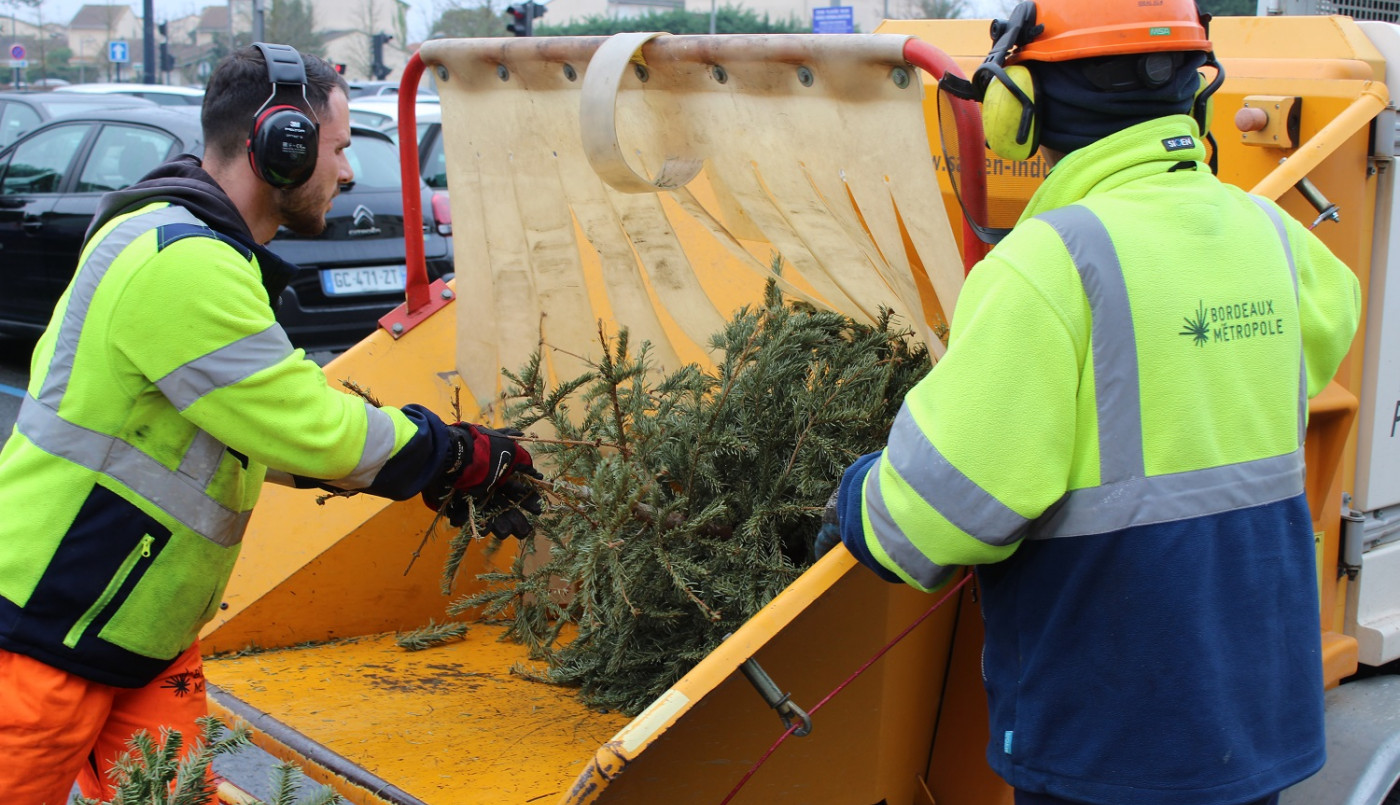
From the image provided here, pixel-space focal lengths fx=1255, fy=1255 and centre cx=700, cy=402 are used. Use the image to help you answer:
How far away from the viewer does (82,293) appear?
7.04 feet

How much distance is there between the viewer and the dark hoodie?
2227 millimetres

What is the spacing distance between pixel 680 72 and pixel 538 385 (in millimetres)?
689

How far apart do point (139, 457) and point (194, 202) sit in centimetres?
46

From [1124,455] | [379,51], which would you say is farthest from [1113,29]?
[379,51]

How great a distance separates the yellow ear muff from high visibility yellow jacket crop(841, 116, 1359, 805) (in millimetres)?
78

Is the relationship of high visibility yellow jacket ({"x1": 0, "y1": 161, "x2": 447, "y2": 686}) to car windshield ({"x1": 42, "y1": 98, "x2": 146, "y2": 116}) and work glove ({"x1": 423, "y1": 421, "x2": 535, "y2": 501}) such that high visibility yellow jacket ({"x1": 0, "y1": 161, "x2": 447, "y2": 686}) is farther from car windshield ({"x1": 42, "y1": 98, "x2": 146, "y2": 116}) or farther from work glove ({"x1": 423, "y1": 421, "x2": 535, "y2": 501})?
car windshield ({"x1": 42, "y1": 98, "x2": 146, "y2": 116})

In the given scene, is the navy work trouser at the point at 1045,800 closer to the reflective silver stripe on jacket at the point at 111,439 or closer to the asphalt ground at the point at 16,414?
the reflective silver stripe on jacket at the point at 111,439

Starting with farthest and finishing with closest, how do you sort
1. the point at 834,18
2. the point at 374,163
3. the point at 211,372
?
the point at 834,18
the point at 374,163
the point at 211,372

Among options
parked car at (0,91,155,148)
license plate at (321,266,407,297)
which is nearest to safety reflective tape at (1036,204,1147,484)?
license plate at (321,266,407,297)

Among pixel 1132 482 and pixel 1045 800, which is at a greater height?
pixel 1132 482

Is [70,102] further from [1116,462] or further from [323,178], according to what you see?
[1116,462]

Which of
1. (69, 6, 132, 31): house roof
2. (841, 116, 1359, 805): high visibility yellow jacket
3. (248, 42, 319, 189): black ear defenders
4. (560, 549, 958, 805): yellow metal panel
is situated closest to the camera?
(841, 116, 1359, 805): high visibility yellow jacket

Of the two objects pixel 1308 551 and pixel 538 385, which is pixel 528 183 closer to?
pixel 538 385

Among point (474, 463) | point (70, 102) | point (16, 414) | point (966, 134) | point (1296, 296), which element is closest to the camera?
point (1296, 296)
